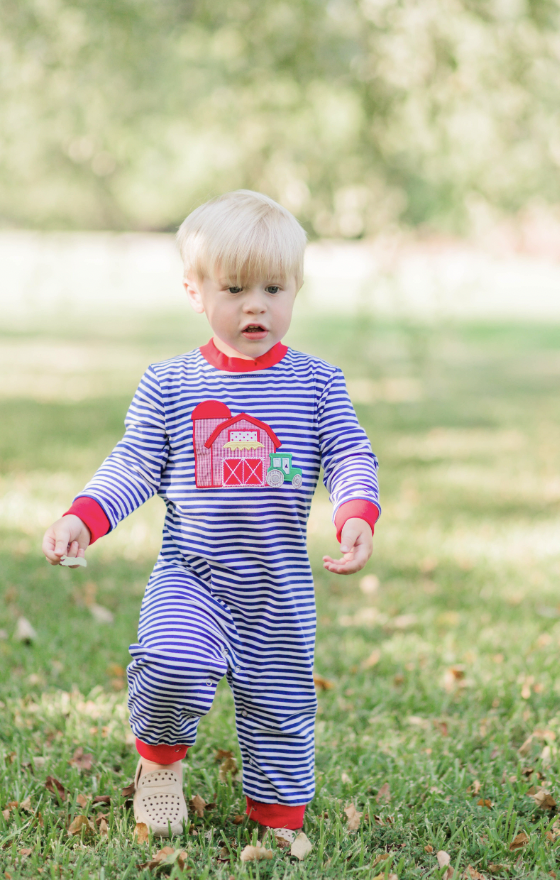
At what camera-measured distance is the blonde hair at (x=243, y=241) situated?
97.9 inches

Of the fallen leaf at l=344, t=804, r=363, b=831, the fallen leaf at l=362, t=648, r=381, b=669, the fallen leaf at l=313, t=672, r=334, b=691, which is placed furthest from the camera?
the fallen leaf at l=362, t=648, r=381, b=669

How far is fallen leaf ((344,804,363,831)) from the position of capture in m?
2.75

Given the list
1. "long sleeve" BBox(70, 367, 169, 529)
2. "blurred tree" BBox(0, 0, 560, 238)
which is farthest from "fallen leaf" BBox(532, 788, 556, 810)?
"blurred tree" BBox(0, 0, 560, 238)

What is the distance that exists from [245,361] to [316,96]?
620 centimetres

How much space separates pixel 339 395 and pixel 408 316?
6795mm

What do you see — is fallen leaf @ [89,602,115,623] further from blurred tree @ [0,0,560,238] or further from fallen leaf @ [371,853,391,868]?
blurred tree @ [0,0,560,238]

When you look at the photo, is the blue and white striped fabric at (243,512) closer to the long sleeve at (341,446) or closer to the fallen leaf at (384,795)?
the long sleeve at (341,446)

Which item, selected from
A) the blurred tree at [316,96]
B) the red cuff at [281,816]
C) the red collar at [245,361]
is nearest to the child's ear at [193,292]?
the red collar at [245,361]

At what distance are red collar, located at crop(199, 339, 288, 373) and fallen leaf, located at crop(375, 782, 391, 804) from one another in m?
1.34

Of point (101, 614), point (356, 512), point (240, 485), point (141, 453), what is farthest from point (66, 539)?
point (101, 614)

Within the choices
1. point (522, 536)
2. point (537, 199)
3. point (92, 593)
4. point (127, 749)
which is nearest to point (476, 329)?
point (537, 199)

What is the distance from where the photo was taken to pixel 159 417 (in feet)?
8.52

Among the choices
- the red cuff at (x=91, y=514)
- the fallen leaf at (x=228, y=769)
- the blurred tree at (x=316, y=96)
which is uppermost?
the blurred tree at (x=316, y=96)

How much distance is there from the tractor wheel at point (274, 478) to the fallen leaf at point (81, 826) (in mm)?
1046
